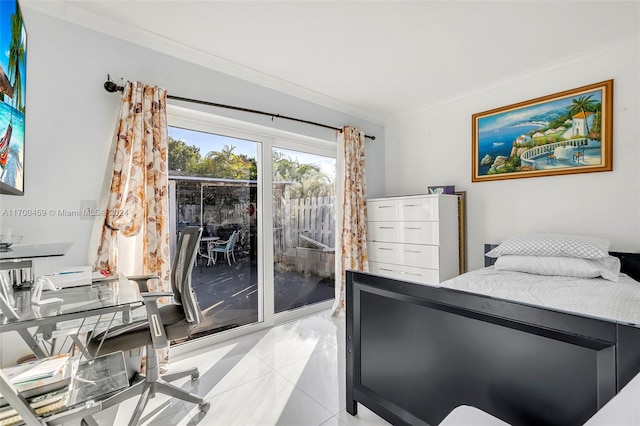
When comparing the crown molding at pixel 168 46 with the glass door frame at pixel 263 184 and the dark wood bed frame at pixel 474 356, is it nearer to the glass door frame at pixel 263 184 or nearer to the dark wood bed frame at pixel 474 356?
the glass door frame at pixel 263 184

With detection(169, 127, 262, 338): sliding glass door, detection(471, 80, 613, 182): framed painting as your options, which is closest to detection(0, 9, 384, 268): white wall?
detection(169, 127, 262, 338): sliding glass door

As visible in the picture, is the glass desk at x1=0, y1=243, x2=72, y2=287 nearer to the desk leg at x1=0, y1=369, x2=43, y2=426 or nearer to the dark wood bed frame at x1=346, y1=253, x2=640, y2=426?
the desk leg at x1=0, y1=369, x2=43, y2=426

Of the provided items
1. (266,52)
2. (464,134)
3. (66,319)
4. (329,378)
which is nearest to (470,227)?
(464,134)

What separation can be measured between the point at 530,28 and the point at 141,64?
2.95 m

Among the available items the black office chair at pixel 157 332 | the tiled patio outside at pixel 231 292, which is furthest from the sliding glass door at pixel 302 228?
the black office chair at pixel 157 332

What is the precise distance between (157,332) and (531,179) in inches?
134

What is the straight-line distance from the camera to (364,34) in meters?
2.25

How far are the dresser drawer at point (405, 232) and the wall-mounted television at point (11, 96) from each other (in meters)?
3.13

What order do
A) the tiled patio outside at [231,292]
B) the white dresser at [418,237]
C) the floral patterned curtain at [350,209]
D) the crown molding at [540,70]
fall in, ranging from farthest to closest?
the floral patterned curtain at [350,209] → the white dresser at [418,237] → the tiled patio outside at [231,292] → the crown molding at [540,70]

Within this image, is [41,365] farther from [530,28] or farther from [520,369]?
[530,28]

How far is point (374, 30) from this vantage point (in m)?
2.20

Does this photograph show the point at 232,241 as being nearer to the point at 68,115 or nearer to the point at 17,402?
the point at 68,115

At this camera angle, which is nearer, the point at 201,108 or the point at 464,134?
the point at 201,108

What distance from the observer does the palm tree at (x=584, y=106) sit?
2564mm
